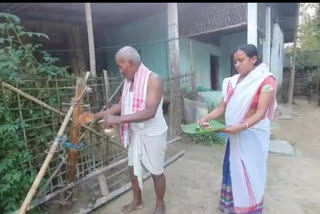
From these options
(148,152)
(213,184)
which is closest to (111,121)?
(148,152)

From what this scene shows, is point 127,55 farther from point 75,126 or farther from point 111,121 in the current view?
point 75,126

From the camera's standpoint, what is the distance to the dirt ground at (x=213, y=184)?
2895 mm

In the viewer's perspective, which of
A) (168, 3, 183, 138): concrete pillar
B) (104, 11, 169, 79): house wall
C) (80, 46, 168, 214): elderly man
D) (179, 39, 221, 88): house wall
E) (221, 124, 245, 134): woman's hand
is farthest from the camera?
(179, 39, 221, 88): house wall

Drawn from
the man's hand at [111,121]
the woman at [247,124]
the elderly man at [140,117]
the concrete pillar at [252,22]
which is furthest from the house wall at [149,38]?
the man's hand at [111,121]

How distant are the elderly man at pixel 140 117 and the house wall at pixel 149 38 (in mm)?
5083

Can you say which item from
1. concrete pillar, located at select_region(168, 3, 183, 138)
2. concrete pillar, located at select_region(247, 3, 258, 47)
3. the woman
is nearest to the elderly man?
the woman

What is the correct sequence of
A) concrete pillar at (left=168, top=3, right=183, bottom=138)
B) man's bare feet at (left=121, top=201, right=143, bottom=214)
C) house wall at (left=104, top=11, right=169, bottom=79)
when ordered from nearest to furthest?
1. man's bare feet at (left=121, top=201, right=143, bottom=214)
2. concrete pillar at (left=168, top=3, right=183, bottom=138)
3. house wall at (left=104, top=11, right=169, bottom=79)

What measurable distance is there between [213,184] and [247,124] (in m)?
1.57

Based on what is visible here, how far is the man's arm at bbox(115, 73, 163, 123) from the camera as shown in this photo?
87.4 inches

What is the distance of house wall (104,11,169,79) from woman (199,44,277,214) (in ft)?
17.1

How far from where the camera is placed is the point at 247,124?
84.7 inches

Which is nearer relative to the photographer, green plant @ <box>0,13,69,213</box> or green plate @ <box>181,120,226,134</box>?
green plate @ <box>181,120,226,134</box>

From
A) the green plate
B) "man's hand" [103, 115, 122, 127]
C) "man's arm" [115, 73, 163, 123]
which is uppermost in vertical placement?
"man's arm" [115, 73, 163, 123]

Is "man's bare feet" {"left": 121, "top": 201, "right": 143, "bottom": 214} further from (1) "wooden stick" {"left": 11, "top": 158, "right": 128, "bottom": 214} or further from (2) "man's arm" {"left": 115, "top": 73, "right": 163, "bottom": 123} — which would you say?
(2) "man's arm" {"left": 115, "top": 73, "right": 163, "bottom": 123}
